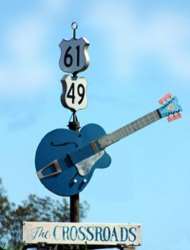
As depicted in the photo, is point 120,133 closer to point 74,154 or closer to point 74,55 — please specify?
point 74,154

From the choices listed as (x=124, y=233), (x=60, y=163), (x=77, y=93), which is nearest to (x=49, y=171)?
A: (x=60, y=163)

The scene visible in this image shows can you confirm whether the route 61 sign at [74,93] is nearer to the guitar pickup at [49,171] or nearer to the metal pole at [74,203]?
the metal pole at [74,203]

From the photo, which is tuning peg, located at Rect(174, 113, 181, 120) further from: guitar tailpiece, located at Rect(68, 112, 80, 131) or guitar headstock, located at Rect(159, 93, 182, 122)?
guitar tailpiece, located at Rect(68, 112, 80, 131)

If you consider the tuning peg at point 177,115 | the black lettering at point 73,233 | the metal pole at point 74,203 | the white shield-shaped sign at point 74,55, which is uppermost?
the white shield-shaped sign at point 74,55

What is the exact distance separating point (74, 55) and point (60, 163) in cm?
265

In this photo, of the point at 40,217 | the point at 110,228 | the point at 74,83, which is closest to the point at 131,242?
the point at 110,228

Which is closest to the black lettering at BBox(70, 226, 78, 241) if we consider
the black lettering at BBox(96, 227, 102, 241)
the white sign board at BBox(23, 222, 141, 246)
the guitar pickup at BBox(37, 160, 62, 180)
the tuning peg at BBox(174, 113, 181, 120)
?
the white sign board at BBox(23, 222, 141, 246)

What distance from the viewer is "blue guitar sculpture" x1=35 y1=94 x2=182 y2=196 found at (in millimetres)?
25359

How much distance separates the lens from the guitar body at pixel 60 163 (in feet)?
83.1

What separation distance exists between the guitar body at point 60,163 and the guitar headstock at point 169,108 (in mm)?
2018

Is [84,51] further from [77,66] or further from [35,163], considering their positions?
[35,163]

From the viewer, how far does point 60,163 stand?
83.5 feet

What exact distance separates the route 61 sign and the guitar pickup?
4.59 ft

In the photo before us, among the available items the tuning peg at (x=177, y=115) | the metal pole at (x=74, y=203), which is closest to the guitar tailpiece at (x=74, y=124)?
the metal pole at (x=74, y=203)
